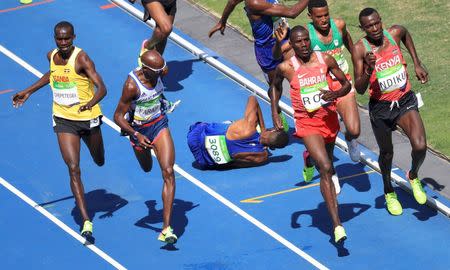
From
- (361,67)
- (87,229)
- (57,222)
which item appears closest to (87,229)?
(87,229)

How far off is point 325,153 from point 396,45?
68.7 inches

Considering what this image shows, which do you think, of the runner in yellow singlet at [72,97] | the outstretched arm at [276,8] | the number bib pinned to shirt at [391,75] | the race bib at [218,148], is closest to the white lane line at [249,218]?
the race bib at [218,148]

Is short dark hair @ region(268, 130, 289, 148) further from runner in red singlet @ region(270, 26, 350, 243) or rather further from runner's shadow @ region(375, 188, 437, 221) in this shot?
runner in red singlet @ region(270, 26, 350, 243)

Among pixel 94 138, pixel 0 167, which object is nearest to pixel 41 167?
pixel 0 167

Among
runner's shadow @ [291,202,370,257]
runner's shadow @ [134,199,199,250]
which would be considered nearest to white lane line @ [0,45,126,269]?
runner's shadow @ [134,199,199,250]

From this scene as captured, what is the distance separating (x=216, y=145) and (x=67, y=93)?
263cm

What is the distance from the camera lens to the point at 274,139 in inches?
668

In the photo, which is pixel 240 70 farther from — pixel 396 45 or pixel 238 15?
pixel 396 45

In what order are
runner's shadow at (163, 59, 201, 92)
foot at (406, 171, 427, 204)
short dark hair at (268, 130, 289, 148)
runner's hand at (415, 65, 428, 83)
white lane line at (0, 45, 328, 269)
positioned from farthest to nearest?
runner's shadow at (163, 59, 201, 92)
short dark hair at (268, 130, 289, 148)
foot at (406, 171, 427, 204)
runner's hand at (415, 65, 428, 83)
white lane line at (0, 45, 328, 269)

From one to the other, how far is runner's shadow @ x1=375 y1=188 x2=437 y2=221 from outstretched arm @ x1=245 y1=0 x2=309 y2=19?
2.91m

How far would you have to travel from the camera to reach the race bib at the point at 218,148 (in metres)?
17.2

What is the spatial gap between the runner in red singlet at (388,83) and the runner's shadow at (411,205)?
1.24 ft

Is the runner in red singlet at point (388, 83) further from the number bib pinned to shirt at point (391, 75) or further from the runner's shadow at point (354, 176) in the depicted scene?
the runner's shadow at point (354, 176)

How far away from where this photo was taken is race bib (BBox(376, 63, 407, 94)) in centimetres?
1531
